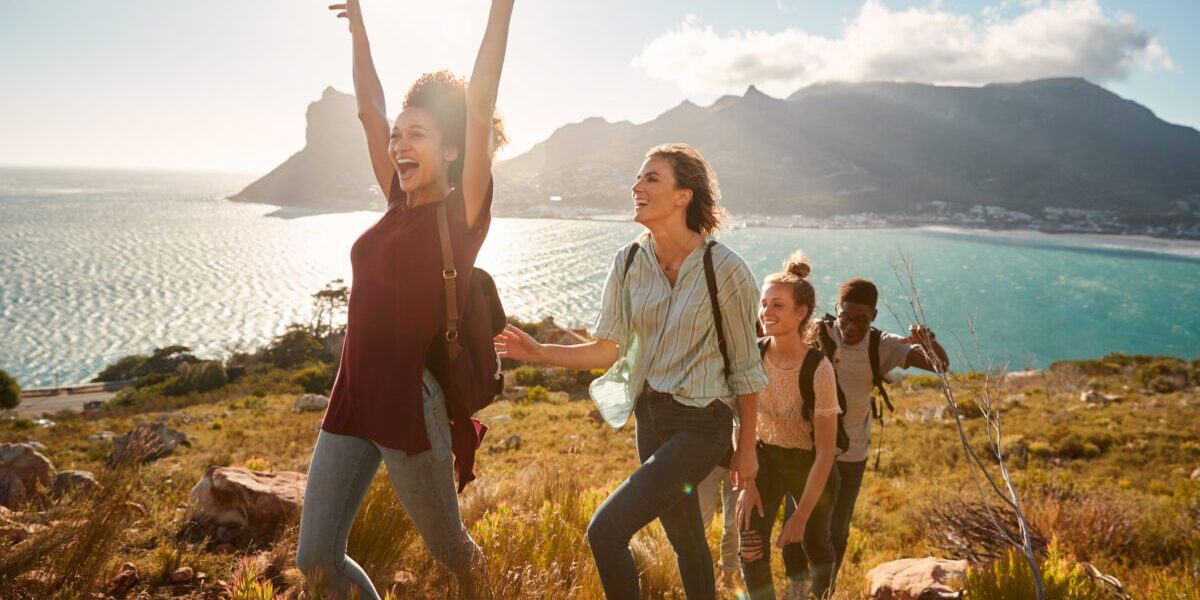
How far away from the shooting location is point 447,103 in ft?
6.33

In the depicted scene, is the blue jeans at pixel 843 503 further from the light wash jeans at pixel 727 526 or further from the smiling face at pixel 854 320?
the smiling face at pixel 854 320

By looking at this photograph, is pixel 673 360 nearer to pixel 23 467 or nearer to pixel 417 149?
pixel 417 149

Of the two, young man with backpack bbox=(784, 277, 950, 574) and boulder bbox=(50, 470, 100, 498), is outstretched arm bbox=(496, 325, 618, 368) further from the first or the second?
boulder bbox=(50, 470, 100, 498)

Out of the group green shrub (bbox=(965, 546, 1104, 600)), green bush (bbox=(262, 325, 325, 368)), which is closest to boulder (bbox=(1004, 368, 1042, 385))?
green shrub (bbox=(965, 546, 1104, 600))

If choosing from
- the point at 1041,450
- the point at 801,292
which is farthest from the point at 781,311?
the point at 1041,450

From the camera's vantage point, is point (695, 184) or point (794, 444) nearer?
point (695, 184)

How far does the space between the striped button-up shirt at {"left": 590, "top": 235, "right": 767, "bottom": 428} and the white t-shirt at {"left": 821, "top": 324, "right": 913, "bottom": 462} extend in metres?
1.43

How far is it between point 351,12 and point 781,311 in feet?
7.36

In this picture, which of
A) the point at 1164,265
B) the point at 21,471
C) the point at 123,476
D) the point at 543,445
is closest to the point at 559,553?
the point at 123,476

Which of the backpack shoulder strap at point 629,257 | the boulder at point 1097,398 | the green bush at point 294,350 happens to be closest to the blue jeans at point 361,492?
the backpack shoulder strap at point 629,257

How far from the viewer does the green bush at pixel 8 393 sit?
115ft

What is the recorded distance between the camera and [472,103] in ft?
5.95

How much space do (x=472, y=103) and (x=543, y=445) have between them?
465 inches

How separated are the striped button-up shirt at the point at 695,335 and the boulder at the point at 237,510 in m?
2.49
